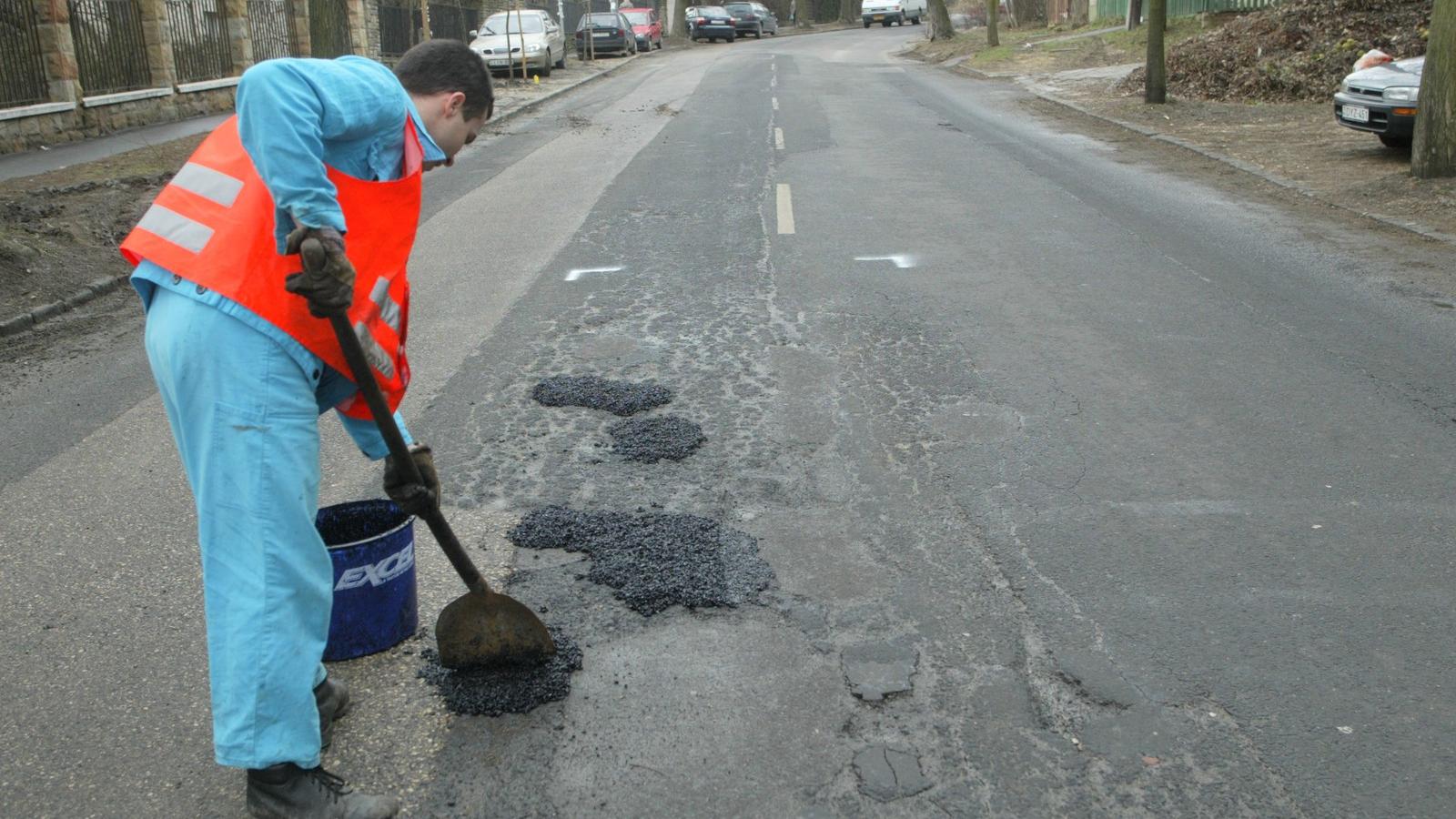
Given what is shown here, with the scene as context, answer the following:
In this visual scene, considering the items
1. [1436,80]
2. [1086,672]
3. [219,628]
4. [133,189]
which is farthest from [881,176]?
[219,628]

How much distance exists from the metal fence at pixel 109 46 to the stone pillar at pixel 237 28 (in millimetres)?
2538

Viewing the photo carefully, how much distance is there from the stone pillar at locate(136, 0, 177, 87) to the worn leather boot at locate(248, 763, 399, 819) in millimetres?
17998

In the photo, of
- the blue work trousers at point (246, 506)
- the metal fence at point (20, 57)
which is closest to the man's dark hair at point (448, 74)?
the blue work trousers at point (246, 506)

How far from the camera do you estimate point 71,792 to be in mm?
2793

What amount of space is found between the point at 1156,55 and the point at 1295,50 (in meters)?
2.64

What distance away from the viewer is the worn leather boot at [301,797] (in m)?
2.58

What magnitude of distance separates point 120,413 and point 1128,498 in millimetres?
4552

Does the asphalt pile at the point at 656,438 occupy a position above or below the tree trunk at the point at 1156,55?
below

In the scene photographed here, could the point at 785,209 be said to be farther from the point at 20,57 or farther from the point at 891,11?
the point at 891,11

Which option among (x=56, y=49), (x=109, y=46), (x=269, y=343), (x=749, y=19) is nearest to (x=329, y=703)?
(x=269, y=343)

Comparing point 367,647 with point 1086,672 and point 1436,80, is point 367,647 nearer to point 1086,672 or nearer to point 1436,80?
point 1086,672

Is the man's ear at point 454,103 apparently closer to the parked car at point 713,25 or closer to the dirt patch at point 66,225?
the dirt patch at point 66,225

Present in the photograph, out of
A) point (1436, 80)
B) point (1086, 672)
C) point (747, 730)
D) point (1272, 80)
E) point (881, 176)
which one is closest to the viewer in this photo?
point (747, 730)

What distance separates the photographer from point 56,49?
50.5 feet
